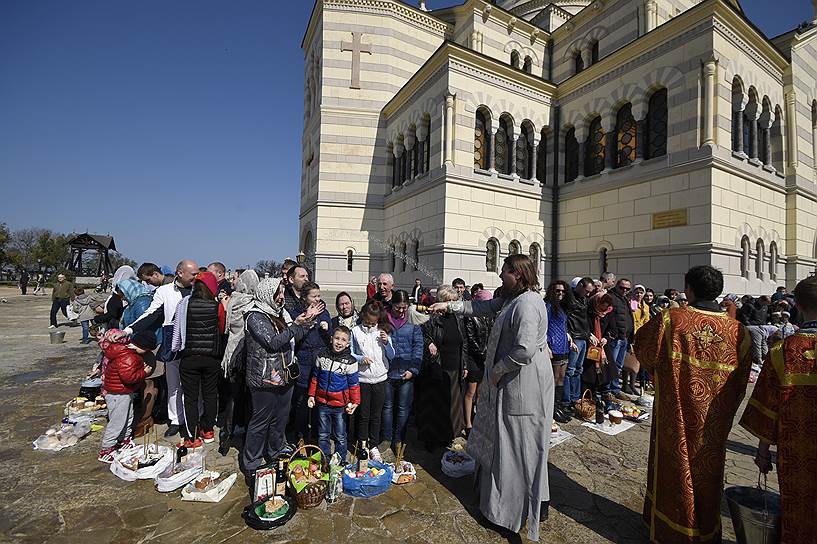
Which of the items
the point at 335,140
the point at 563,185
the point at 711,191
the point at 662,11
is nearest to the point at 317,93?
the point at 335,140

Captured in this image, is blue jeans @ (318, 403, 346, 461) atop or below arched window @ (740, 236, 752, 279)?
below

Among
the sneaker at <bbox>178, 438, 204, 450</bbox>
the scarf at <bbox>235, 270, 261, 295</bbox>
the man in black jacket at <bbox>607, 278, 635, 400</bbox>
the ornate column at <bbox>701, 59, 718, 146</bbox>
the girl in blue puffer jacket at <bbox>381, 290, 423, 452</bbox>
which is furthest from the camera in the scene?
the ornate column at <bbox>701, 59, 718, 146</bbox>

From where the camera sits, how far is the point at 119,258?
7269 cm

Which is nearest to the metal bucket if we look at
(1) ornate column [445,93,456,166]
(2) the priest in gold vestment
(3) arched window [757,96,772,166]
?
(2) the priest in gold vestment

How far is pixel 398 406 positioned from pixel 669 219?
34.6ft

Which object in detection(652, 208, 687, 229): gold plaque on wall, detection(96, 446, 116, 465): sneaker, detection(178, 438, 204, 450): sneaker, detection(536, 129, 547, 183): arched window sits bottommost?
detection(96, 446, 116, 465): sneaker

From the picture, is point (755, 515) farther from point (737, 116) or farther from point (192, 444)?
point (737, 116)

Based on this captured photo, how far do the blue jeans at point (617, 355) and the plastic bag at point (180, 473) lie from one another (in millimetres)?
6351

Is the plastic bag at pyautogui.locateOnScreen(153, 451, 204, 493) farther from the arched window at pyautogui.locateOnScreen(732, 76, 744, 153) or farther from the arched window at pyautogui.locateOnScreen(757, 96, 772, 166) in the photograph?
the arched window at pyautogui.locateOnScreen(757, 96, 772, 166)

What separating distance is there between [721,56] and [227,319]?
13933mm

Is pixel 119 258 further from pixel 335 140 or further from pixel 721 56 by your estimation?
pixel 721 56

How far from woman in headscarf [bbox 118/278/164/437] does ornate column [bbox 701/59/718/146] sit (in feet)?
44.0

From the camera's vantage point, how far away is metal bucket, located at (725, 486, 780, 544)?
2.50 m

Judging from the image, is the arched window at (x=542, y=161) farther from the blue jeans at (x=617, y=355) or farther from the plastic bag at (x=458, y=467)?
the plastic bag at (x=458, y=467)
